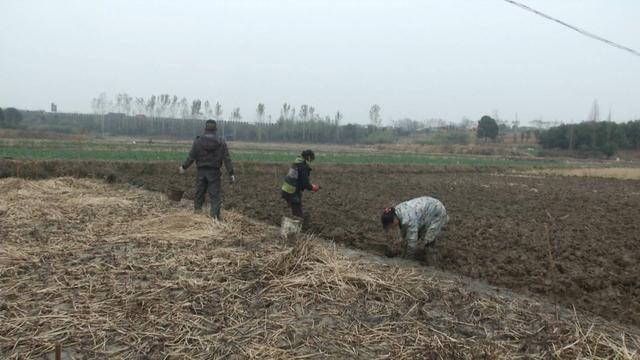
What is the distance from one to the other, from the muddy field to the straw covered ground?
0.81 meters

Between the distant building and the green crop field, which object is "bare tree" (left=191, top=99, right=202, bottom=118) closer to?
the distant building

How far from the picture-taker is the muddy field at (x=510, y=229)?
20.9 ft

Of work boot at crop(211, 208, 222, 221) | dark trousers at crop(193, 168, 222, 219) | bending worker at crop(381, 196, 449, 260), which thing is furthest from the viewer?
dark trousers at crop(193, 168, 222, 219)

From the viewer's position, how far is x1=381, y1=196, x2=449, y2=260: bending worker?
6.60m

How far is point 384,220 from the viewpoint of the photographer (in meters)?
6.50

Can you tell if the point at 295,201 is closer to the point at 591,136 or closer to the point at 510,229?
the point at 510,229

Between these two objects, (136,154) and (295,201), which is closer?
(295,201)

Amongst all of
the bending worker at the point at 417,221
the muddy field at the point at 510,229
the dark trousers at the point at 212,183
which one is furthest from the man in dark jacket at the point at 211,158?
the bending worker at the point at 417,221

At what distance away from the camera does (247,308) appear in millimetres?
A: 4402

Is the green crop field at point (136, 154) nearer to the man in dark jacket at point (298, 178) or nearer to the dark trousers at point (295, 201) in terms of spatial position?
the dark trousers at point (295, 201)

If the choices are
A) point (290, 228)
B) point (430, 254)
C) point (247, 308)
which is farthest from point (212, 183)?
point (247, 308)

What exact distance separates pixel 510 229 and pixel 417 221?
4.33m

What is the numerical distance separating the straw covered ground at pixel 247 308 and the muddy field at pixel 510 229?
2.67 ft

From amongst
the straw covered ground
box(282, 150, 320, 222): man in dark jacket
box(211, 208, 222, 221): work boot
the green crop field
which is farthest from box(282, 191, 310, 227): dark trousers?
the green crop field
